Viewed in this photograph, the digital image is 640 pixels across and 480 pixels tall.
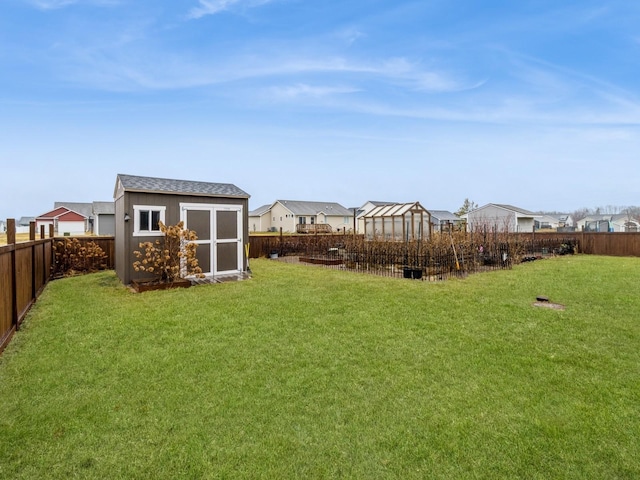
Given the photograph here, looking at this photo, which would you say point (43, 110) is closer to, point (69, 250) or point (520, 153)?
point (69, 250)

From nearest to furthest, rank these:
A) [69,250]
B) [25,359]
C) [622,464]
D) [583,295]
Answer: [622,464]
[25,359]
[583,295]
[69,250]

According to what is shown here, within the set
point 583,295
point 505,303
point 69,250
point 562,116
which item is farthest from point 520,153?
point 69,250

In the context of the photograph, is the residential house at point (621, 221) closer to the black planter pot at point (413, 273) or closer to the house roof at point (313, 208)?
the house roof at point (313, 208)

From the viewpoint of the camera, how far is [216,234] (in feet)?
33.2

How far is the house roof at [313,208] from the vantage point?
134 feet

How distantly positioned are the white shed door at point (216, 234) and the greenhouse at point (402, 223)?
735 cm

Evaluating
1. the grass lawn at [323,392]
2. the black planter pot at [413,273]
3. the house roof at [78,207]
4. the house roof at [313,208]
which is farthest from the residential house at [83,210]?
the black planter pot at [413,273]

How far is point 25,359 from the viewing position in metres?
4.11

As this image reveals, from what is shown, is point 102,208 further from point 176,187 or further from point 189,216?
point 189,216

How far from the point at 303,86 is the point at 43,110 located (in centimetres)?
983

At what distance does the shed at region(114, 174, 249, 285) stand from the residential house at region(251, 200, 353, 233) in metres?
26.2

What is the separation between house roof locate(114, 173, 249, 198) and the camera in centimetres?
902

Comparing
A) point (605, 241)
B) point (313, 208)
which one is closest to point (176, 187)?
point (605, 241)

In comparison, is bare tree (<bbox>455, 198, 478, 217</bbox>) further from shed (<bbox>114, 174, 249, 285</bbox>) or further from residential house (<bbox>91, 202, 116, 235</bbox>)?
shed (<bbox>114, 174, 249, 285</bbox>)
